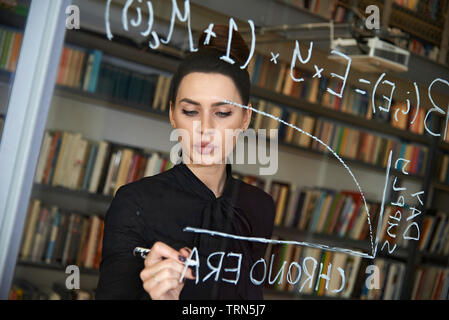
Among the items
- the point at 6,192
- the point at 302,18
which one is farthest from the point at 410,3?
the point at 6,192

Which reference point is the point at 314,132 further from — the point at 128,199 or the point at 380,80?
the point at 128,199

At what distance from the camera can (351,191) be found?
162cm

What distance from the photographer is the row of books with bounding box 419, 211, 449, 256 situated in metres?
1.91

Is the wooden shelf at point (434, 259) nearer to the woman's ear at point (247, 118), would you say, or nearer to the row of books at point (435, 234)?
the row of books at point (435, 234)

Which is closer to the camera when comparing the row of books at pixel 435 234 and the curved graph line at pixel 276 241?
the curved graph line at pixel 276 241

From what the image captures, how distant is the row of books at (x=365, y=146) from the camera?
1.55m

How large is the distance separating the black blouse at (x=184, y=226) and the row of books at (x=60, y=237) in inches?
1.1

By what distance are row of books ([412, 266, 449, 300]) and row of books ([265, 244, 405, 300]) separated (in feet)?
0.54

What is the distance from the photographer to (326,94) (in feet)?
5.08

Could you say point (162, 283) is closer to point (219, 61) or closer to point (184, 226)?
point (184, 226)

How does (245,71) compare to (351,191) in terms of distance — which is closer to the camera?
(245,71)

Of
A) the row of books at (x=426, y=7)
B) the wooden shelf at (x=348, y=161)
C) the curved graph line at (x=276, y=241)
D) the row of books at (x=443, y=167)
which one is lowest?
the curved graph line at (x=276, y=241)

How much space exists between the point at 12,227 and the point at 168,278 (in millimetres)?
367

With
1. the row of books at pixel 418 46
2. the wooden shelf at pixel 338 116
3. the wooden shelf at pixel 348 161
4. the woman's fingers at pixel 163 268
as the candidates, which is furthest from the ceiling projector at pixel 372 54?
the woman's fingers at pixel 163 268
